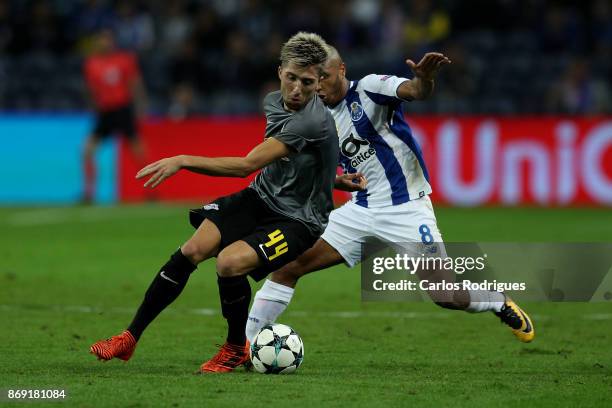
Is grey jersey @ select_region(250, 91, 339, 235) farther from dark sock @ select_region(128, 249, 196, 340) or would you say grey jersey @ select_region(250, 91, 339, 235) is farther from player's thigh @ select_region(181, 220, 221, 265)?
dark sock @ select_region(128, 249, 196, 340)

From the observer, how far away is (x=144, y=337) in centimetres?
841

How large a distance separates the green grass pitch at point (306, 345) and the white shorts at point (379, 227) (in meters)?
0.73

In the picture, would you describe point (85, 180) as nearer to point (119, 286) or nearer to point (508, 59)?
point (508, 59)

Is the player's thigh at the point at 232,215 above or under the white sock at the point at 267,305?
above

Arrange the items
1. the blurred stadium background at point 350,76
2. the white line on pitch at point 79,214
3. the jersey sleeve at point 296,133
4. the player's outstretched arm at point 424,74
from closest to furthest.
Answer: the jersey sleeve at point 296,133, the player's outstretched arm at point 424,74, the white line on pitch at point 79,214, the blurred stadium background at point 350,76

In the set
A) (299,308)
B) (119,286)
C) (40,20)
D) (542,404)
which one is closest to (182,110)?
(40,20)

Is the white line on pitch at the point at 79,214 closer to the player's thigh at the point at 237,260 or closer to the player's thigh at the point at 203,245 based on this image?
the player's thigh at the point at 203,245

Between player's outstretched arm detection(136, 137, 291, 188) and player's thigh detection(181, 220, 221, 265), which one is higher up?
player's outstretched arm detection(136, 137, 291, 188)

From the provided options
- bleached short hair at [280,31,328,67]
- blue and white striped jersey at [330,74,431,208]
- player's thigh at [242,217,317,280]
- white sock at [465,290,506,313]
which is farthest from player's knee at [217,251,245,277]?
white sock at [465,290,506,313]

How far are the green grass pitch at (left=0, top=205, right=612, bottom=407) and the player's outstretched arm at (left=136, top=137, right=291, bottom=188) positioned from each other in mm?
1134

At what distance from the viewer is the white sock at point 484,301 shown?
7.51 meters

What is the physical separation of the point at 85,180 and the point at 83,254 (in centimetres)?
581

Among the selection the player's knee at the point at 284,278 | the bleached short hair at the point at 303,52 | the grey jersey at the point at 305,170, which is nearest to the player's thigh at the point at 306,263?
the player's knee at the point at 284,278

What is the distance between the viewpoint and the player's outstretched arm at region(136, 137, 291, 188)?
6.25 m
